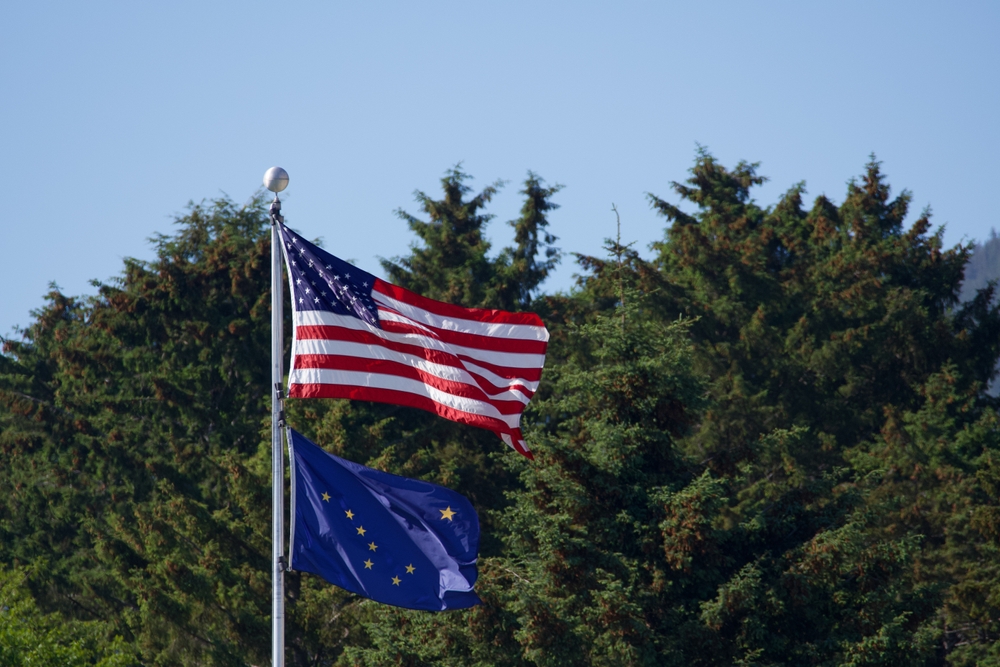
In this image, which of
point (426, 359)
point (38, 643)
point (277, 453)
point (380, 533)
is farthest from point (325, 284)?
point (38, 643)

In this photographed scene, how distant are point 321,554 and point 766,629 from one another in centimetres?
1019

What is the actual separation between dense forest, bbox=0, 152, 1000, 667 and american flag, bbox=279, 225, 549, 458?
303 inches

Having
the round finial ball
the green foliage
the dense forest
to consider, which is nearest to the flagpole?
the round finial ball

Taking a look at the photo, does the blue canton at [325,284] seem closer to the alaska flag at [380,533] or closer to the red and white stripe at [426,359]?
the red and white stripe at [426,359]

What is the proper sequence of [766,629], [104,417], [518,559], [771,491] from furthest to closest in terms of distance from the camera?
1. [104,417]
2. [771,491]
3. [518,559]
4. [766,629]

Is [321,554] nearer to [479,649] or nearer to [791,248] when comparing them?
[479,649]

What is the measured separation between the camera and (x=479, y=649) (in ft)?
71.5

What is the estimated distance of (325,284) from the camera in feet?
44.0

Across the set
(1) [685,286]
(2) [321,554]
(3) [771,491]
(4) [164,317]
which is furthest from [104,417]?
(2) [321,554]

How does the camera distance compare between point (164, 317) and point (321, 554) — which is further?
point (164, 317)

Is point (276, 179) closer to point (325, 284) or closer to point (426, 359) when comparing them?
point (325, 284)

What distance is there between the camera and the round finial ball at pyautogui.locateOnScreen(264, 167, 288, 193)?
1299 cm

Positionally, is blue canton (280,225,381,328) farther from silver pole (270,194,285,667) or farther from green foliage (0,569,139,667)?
green foliage (0,569,139,667)

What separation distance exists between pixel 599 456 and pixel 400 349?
9041 mm
